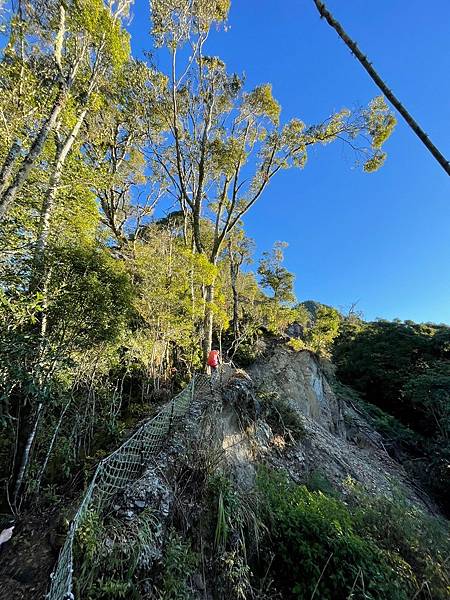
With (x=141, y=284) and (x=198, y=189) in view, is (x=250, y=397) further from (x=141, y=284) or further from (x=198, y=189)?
(x=198, y=189)

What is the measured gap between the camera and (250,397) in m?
6.30

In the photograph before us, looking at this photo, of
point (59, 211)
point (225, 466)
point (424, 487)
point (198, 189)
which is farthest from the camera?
point (424, 487)

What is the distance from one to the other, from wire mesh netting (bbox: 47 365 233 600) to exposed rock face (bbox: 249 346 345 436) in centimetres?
589

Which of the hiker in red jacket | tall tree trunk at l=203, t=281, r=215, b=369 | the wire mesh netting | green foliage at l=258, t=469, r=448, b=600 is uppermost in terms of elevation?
tall tree trunk at l=203, t=281, r=215, b=369

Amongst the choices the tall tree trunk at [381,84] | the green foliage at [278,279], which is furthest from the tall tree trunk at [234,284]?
the tall tree trunk at [381,84]

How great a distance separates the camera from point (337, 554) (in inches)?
141

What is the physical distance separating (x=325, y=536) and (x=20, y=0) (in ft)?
32.7

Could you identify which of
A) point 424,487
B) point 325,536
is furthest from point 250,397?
point 424,487

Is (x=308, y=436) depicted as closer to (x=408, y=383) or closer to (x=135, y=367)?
(x=135, y=367)

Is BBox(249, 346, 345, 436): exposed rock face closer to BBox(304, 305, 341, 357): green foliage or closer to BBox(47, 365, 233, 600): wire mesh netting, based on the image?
BBox(304, 305, 341, 357): green foliage

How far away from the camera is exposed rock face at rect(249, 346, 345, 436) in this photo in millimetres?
10484

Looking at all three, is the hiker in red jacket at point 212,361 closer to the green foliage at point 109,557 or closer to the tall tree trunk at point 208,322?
the tall tree trunk at point 208,322

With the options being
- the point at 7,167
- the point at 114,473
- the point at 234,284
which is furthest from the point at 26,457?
the point at 234,284

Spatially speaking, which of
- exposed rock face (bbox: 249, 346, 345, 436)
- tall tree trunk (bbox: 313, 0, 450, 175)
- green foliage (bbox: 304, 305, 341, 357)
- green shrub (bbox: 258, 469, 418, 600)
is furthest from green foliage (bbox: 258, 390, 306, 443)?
green foliage (bbox: 304, 305, 341, 357)
